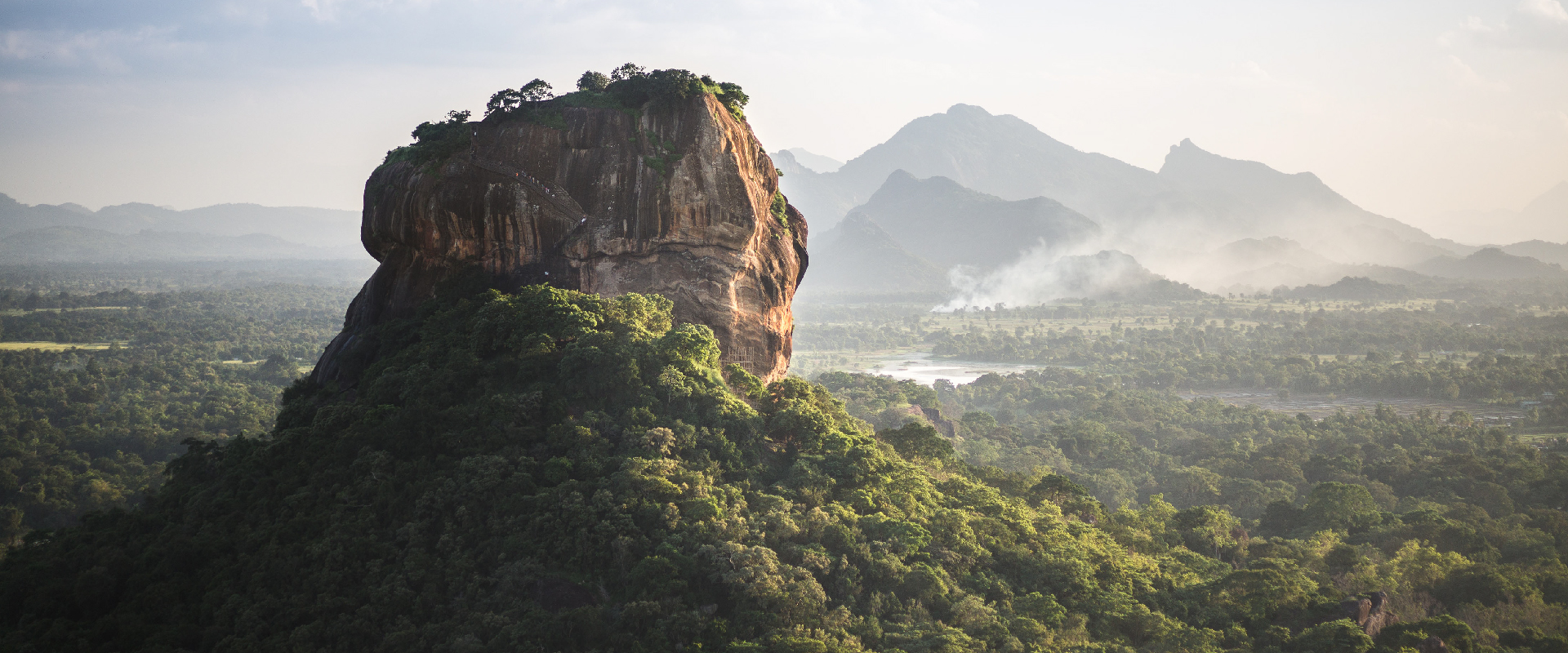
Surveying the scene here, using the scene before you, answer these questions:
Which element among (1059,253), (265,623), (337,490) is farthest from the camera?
(1059,253)

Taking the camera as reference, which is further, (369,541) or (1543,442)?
(1543,442)

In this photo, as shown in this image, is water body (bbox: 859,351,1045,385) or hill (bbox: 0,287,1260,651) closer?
hill (bbox: 0,287,1260,651)

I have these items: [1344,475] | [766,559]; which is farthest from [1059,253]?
[766,559]

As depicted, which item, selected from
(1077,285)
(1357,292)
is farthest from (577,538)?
(1077,285)

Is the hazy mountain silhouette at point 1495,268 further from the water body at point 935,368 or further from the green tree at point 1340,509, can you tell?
the green tree at point 1340,509

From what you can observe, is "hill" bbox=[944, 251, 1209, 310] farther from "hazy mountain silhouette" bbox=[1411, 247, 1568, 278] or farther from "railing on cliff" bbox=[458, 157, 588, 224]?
"railing on cliff" bbox=[458, 157, 588, 224]

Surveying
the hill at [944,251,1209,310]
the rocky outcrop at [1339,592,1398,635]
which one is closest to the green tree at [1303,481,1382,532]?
the rocky outcrop at [1339,592,1398,635]

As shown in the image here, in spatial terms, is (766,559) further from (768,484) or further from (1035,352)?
(1035,352)

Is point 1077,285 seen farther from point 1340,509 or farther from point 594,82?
point 594,82

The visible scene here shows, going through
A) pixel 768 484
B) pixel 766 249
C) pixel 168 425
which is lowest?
pixel 168 425
